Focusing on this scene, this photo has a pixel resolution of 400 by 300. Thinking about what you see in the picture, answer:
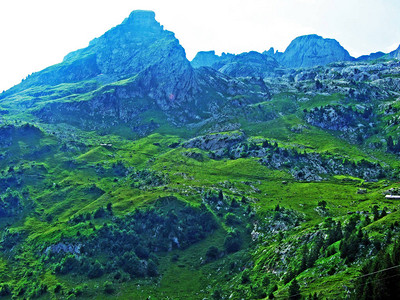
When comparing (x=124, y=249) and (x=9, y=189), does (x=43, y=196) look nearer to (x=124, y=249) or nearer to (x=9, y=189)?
(x=9, y=189)

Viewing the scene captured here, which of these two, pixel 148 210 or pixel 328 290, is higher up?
pixel 148 210

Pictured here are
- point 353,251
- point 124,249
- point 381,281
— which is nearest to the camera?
point 381,281

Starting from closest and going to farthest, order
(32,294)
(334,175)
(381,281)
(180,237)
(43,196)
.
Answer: (381,281) < (32,294) < (180,237) < (43,196) < (334,175)

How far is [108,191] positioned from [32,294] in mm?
83880

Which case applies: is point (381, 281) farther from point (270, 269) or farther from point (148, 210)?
point (148, 210)

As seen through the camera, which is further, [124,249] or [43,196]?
[43,196]

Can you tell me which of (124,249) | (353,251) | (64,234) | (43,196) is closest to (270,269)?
(353,251)

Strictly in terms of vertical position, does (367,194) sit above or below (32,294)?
below

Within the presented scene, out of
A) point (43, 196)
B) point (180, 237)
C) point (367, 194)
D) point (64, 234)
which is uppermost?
point (43, 196)

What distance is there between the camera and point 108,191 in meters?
187

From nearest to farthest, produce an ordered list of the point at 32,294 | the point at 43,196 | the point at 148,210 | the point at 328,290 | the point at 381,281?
the point at 381,281
the point at 328,290
the point at 32,294
the point at 148,210
the point at 43,196

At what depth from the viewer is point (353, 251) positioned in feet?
227

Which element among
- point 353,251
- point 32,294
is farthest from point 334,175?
point 32,294

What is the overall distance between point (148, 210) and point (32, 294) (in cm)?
6310
